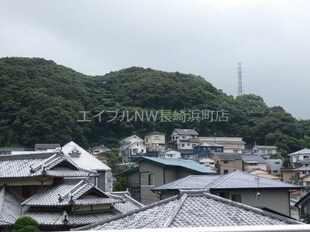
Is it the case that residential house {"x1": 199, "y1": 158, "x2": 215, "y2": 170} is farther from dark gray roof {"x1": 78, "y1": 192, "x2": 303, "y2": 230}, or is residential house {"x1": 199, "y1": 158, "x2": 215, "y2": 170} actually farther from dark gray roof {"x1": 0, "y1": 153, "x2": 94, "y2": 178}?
dark gray roof {"x1": 78, "y1": 192, "x2": 303, "y2": 230}

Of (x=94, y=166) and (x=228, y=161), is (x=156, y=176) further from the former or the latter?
(x=228, y=161)

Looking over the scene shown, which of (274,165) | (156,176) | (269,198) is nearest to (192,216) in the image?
(269,198)

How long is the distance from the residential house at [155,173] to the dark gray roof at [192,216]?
15673 millimetres

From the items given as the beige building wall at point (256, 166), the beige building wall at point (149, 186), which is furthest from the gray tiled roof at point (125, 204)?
the beige building wall at point (256, 166)

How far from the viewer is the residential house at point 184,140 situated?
5703 cm

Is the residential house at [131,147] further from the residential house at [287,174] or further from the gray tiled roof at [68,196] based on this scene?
the gray tiled roof at [68,196]

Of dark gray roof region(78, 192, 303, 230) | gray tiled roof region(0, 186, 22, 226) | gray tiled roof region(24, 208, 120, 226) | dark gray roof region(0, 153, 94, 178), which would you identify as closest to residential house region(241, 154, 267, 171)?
dark gray roof region(0, 153, 94, 178)

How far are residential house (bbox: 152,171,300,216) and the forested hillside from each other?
31586mm

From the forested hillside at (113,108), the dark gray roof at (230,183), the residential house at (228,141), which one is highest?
the forested hillside at (113,108)

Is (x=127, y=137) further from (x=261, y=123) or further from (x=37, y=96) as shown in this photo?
(x=261, y=123)

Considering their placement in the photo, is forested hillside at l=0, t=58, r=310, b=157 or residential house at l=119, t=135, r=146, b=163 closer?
forested hillside at l=0, t=58, r=310, b=157

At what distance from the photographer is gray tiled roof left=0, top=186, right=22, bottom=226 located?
16.2 meters

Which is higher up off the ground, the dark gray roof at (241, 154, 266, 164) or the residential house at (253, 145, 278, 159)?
the residential house at (253, 145, 278, 159)

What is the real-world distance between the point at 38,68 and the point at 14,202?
147 feet
